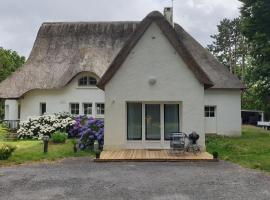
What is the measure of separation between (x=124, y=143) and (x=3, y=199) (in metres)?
9.14

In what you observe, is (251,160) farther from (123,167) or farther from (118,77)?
(118,77)

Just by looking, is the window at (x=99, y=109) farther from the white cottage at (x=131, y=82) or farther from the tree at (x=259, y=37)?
the tree at (x=259, y=37)

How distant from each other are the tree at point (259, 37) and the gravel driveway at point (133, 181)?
1382cm

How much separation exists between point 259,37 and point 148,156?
1456cm

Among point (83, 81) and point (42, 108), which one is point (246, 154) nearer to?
point (83, 81)

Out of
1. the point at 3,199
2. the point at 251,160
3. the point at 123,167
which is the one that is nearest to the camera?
the point at 3,199

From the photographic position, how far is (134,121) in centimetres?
1742

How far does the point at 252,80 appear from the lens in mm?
26797

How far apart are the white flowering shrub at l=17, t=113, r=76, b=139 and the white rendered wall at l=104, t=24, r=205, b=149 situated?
7811 mm

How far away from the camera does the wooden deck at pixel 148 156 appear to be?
14.3 metres

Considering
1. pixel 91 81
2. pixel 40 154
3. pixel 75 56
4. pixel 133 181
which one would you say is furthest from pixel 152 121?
pixel 75 56

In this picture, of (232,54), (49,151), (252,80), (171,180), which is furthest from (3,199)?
(232,54)

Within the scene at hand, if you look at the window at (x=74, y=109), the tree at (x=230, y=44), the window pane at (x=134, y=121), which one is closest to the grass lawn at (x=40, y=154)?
the window pane at (x=134, y=121)

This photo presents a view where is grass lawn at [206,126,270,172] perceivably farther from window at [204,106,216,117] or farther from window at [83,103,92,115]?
window at [83,103,92,115]
